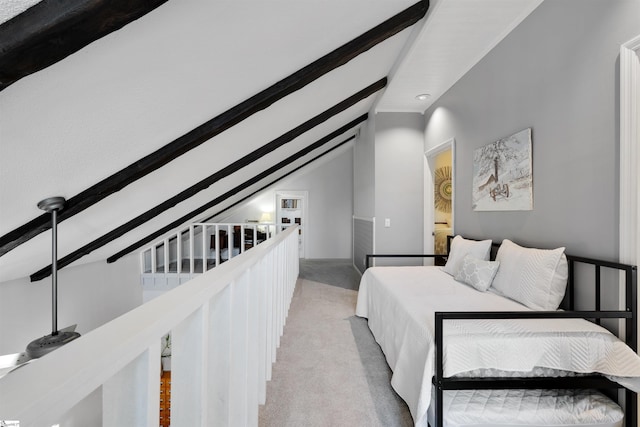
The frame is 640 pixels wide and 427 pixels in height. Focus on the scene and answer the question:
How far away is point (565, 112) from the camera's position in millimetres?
1876

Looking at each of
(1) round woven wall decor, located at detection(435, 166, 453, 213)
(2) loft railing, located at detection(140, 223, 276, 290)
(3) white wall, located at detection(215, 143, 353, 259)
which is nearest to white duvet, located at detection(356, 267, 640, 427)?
(2) loft railing, located at detection(140, 223, 276, 290)

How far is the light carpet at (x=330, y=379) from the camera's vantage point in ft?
5.46

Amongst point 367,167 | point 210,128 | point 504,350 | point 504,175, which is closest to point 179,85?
point 210,128

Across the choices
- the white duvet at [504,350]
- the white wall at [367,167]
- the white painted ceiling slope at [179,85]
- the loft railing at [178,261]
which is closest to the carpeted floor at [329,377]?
the white duvet at [504,350]

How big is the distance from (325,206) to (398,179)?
353cm

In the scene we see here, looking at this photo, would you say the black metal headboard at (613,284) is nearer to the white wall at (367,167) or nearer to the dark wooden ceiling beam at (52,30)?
the dark wooden ceiling beam at (52,30)

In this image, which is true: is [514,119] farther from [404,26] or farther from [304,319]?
[304,319]

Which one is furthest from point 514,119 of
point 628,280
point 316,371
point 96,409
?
point 96,409

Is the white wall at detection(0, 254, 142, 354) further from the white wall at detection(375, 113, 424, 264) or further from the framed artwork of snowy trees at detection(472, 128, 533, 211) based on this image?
the framed artwork of snowy trees at detection(472, 128, 533, 211)

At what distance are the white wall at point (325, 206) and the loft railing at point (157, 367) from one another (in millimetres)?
6344

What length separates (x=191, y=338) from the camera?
64 cm

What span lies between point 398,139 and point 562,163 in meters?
2.46

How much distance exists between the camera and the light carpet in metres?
1.66

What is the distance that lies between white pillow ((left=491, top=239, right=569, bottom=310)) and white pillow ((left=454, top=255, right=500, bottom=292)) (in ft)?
0.25
